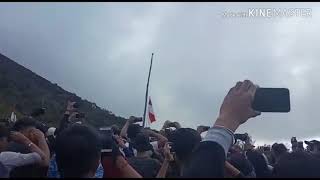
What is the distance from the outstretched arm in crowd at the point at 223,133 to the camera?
1.86 metres

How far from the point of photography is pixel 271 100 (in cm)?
209

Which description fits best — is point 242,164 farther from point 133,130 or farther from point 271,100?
point 271,100

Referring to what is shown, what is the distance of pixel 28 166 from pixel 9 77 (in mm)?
40680

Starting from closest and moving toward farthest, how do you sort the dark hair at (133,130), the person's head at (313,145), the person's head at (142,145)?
the person's head at (142,145)
the dark hair at (133,130)
the person's head at (313,145)

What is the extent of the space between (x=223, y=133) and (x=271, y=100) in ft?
0.88

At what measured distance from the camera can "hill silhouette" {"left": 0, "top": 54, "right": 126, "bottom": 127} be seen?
114ft

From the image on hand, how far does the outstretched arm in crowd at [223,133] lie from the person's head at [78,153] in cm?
79

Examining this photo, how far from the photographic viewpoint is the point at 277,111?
2.08 m

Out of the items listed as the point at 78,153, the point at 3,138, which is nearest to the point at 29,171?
the point at 3,138

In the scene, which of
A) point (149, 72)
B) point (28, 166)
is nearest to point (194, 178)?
point (28, 166)

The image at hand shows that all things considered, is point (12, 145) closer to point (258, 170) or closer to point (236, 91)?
point (258, 170)

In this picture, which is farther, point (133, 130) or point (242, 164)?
point (133, 130)

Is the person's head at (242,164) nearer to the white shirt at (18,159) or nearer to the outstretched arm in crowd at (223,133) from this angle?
the white shirt at (18,159)

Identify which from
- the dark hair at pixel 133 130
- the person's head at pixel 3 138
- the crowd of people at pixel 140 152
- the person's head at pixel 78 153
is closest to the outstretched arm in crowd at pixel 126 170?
the crowd of people at pixel 140 152
